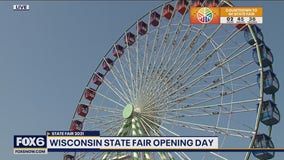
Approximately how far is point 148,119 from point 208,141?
48.0 feet

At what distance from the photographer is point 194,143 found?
2019 centimetres

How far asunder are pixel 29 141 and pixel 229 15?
14.3m

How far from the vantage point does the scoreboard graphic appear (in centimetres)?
2813

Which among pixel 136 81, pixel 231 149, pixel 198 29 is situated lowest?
pixel 231 149

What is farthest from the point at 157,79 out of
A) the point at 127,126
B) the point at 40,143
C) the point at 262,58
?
the point at 40,143

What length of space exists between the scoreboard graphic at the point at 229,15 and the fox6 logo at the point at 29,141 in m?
12.6

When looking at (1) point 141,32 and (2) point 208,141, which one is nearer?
(2) point 208,141

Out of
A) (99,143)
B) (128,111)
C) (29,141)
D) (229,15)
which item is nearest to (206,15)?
(229,15)

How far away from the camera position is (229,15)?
95.9 feet

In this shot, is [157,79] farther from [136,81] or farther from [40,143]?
[40,143]

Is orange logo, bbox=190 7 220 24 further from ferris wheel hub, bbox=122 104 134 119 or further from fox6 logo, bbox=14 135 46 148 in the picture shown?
fox6 logo, bbox=14 135 46 148

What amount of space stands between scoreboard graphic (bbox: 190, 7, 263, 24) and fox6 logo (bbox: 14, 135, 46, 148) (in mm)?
12598

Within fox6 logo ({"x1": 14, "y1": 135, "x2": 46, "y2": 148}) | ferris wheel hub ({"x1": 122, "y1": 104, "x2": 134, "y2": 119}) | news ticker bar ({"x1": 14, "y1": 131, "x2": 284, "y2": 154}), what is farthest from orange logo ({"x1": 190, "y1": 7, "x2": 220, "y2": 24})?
fox6 logo ({"x1": 14, "y1": 135, "x2": 46, "y2": 148})

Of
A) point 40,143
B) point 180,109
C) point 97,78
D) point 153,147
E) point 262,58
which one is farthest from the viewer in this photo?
point 97,78
